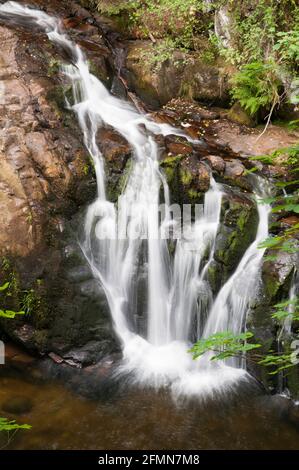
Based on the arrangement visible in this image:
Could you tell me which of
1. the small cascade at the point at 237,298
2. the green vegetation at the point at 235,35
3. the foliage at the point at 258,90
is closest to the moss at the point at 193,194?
the small cascade at the point at 237,298

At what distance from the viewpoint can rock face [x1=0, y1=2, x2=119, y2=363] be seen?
6.08 m

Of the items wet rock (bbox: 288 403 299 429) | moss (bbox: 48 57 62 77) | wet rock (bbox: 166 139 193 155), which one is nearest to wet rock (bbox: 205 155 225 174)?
wet rock (bbox: 166 139 193 155)

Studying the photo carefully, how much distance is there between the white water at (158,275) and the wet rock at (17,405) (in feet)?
4.41

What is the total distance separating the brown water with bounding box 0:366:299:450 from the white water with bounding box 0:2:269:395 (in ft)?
1.63

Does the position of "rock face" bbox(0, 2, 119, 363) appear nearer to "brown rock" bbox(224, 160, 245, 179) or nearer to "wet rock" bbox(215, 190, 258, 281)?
"wet rock" bbox(215, 190, 258, 281)

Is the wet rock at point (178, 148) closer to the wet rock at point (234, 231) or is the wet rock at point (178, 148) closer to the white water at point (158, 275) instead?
the white water at point (158, 275)

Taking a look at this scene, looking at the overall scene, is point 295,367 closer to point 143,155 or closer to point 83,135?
point 143,155

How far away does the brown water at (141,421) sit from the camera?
4.70 metres

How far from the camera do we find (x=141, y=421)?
5.01 m

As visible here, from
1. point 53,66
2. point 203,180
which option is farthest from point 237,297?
point 53,66

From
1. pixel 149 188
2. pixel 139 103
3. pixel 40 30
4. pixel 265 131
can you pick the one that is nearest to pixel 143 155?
pixel 149 188

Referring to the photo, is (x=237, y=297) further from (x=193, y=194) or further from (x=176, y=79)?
(x=176, y=79)

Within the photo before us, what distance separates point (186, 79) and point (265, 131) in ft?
7.11

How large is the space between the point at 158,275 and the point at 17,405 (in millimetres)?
2619
